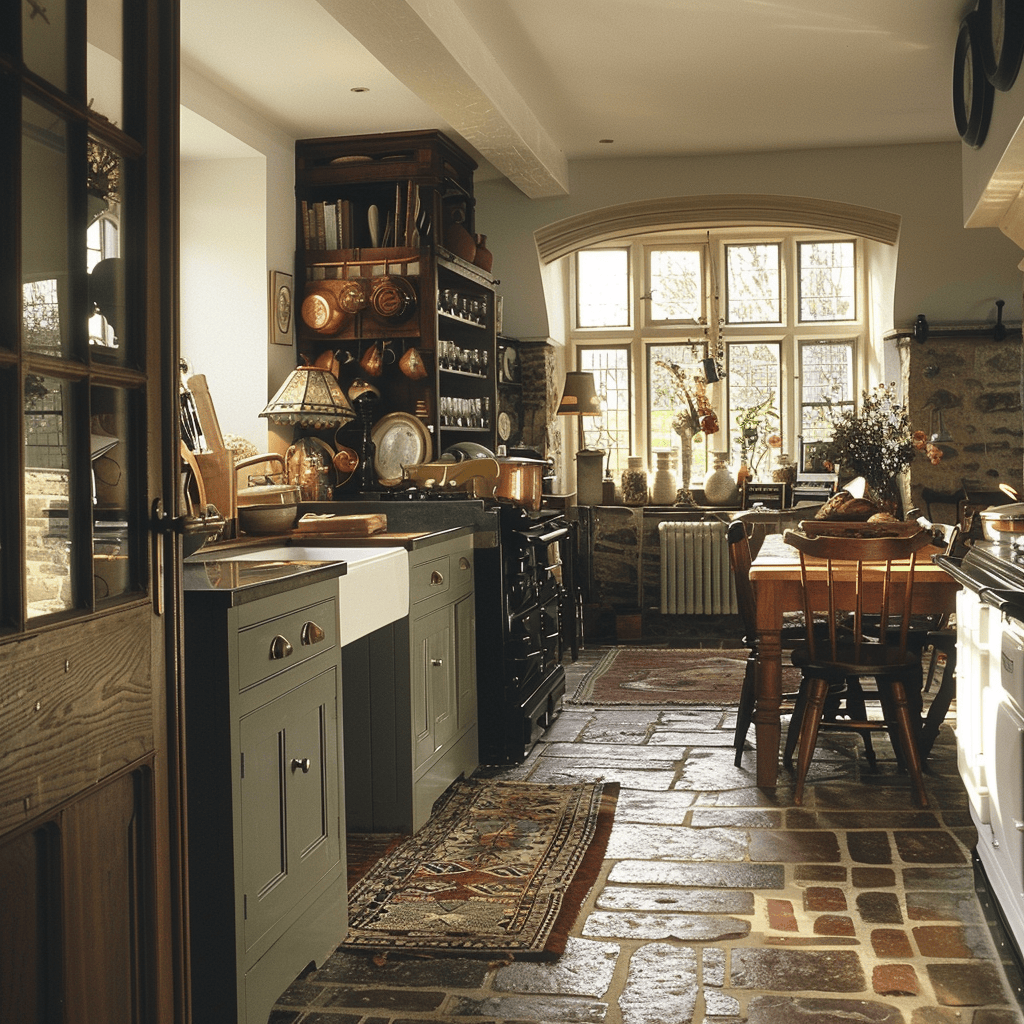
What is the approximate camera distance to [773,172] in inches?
300

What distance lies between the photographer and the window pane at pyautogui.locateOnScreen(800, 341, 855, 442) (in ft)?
29.6

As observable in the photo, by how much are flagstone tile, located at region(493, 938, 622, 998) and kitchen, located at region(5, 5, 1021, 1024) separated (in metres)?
3.63

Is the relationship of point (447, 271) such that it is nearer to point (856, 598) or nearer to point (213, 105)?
point (213, 105)

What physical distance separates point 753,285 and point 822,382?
0.95 meters

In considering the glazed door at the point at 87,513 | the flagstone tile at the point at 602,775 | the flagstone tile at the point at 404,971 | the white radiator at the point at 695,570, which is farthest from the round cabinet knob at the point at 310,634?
the white radiator at the point at 695,570

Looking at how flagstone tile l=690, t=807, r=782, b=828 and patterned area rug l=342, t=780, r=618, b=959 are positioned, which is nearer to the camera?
patterned area rug l=342, t=780, r=618, b=959

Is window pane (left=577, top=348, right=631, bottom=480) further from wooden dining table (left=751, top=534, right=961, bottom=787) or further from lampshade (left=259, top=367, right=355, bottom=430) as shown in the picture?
wooden dining table (left=751, top=534, right=961, bottom=787)

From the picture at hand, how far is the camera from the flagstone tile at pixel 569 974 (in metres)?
2.73

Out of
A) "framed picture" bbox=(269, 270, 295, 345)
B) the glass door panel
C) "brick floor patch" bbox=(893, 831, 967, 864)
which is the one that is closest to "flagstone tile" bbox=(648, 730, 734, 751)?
"brick floor patch" bbox=(893, 831, 967, 864)

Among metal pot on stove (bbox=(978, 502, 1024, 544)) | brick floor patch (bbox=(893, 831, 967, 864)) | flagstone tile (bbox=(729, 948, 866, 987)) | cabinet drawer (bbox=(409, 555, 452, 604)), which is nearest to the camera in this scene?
flagstone tile (bbox=(729, 948, 866, 987))

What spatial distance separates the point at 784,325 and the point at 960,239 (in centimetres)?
178

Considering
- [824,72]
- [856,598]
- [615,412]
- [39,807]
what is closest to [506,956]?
[39,807]

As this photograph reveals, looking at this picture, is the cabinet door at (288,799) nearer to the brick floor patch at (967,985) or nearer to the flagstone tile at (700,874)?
the flagstone tile at (700,874)

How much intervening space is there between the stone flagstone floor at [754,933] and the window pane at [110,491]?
127 cm
